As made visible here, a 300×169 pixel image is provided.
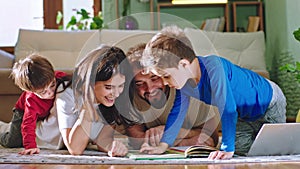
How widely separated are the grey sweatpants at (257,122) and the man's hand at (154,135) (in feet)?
0.85

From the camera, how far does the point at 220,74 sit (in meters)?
1.35

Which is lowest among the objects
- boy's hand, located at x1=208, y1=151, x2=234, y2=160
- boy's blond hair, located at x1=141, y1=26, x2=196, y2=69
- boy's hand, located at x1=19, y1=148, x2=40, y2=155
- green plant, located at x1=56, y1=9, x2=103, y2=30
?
boy's hand, located at x1=19, y1=148, x2=40, y2=155

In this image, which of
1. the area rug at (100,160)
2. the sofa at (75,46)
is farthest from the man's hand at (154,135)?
the sofa at (75,46)

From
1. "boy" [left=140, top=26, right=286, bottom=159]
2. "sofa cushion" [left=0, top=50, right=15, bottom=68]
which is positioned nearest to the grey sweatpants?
"boy" [left=140, top=26, right=286, bottom=159]

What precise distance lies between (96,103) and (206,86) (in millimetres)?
333

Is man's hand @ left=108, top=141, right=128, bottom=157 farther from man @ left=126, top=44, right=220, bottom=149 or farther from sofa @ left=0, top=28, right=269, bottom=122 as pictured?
sofa @ left=0, top=28, right=269, bottom=122

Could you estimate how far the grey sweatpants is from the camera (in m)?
1.53

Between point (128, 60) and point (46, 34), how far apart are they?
6.12 feet

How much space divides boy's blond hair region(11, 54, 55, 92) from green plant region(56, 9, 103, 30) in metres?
1.94

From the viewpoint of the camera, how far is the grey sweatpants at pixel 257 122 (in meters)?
1.53

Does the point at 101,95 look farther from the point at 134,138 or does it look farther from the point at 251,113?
the point at 251,113

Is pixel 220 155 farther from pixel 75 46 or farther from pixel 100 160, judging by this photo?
pixel 75 46

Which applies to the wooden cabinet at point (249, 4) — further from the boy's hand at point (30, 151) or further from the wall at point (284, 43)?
the boy's hand at point (30, 151)

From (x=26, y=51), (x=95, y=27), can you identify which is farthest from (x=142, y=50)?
(x=95, y=27)
